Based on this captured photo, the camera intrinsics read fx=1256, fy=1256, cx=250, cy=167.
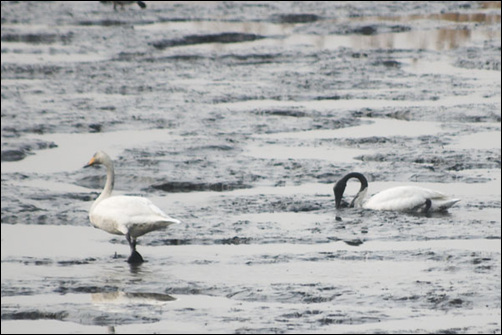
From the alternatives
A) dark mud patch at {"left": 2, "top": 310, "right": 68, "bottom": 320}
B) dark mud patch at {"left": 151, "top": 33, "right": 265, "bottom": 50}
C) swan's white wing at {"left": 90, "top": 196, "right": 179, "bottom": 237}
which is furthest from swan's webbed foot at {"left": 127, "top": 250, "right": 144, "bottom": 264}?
dark mud patch at {"left": 151, "top": 33, "right": 265, "bottom": 50}

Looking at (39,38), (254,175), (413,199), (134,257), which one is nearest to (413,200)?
(413,199)

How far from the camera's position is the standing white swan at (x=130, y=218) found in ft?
35.1

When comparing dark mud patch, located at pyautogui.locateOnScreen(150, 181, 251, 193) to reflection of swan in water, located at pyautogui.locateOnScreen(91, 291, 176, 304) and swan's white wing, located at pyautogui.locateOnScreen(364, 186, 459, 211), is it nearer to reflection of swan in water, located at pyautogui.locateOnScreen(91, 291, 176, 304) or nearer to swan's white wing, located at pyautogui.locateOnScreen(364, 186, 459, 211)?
swan's white wing, located at pyautogui.locateOnScreen(364, 186, 459, 211)

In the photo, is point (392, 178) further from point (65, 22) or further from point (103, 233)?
point (65, 22)

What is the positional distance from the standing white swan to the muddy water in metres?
0.24

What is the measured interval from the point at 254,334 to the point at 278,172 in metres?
6.22

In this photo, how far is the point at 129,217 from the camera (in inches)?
425

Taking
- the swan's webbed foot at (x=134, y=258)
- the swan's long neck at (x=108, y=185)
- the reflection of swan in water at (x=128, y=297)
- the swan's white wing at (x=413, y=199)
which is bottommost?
the reflection of swan in water at (x=128, y=297)

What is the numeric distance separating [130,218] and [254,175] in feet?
11.8

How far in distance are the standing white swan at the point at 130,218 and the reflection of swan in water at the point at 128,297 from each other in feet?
3.42

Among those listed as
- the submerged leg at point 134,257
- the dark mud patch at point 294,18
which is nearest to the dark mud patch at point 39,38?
the dark mud patch at point 294,18

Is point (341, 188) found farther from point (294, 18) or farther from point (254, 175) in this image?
point (294, 18)

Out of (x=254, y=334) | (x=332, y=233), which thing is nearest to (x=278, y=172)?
(x=332, y=233)

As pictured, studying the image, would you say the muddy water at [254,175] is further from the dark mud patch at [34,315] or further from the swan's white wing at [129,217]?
the swan's white wing at [129,217]
